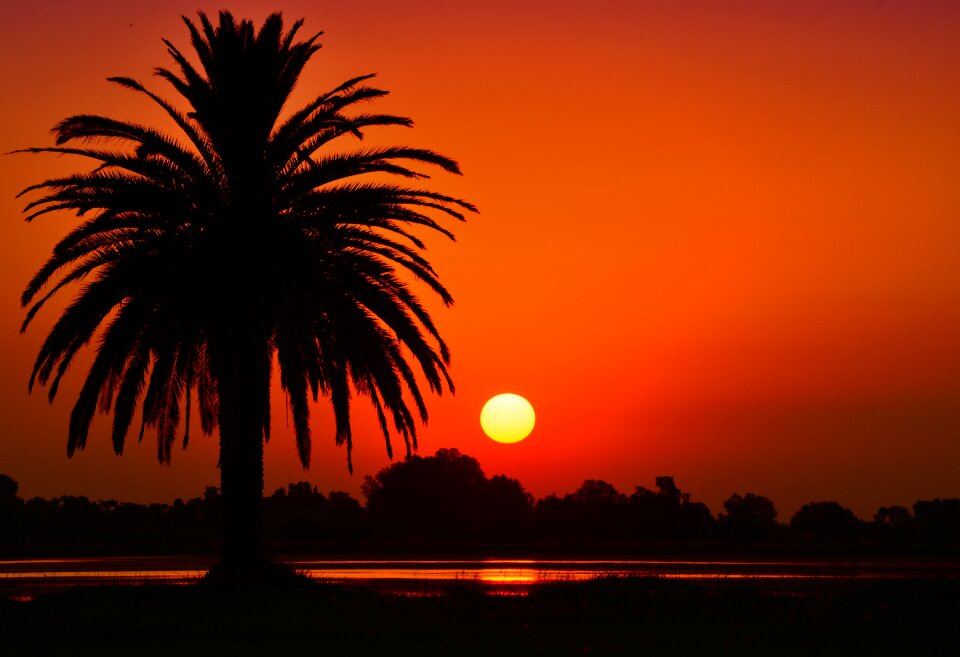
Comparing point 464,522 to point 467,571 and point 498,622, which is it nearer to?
point 467,571

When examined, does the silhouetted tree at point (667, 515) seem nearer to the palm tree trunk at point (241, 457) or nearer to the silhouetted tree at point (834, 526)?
the silhouetted tree at point (834, 526)

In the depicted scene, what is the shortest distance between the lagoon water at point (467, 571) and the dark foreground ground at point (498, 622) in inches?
173

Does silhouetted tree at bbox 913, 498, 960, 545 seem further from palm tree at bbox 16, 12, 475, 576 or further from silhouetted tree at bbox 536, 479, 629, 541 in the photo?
palm tree at bbox 16, 12, 475, 576

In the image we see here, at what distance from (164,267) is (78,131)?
369 centimetres

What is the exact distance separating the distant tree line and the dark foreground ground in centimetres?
3343

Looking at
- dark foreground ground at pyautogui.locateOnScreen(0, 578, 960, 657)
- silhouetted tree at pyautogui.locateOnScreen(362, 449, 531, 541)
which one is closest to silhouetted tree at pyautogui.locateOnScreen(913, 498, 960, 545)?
silhouetted tree at pyautogui.locateOnScreen(362, 449, 531, 541)

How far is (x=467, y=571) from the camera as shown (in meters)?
36.7

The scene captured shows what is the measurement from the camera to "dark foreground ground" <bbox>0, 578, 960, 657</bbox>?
16.9 meters

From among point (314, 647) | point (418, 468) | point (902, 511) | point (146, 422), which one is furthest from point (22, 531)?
point (314, 647)

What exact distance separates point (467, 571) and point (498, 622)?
17214 mm

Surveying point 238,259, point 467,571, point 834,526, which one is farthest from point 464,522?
point 238,259

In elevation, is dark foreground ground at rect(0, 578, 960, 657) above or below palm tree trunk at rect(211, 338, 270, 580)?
below

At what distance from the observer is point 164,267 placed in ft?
85.9

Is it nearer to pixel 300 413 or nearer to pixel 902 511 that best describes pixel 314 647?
pixel 300 413
